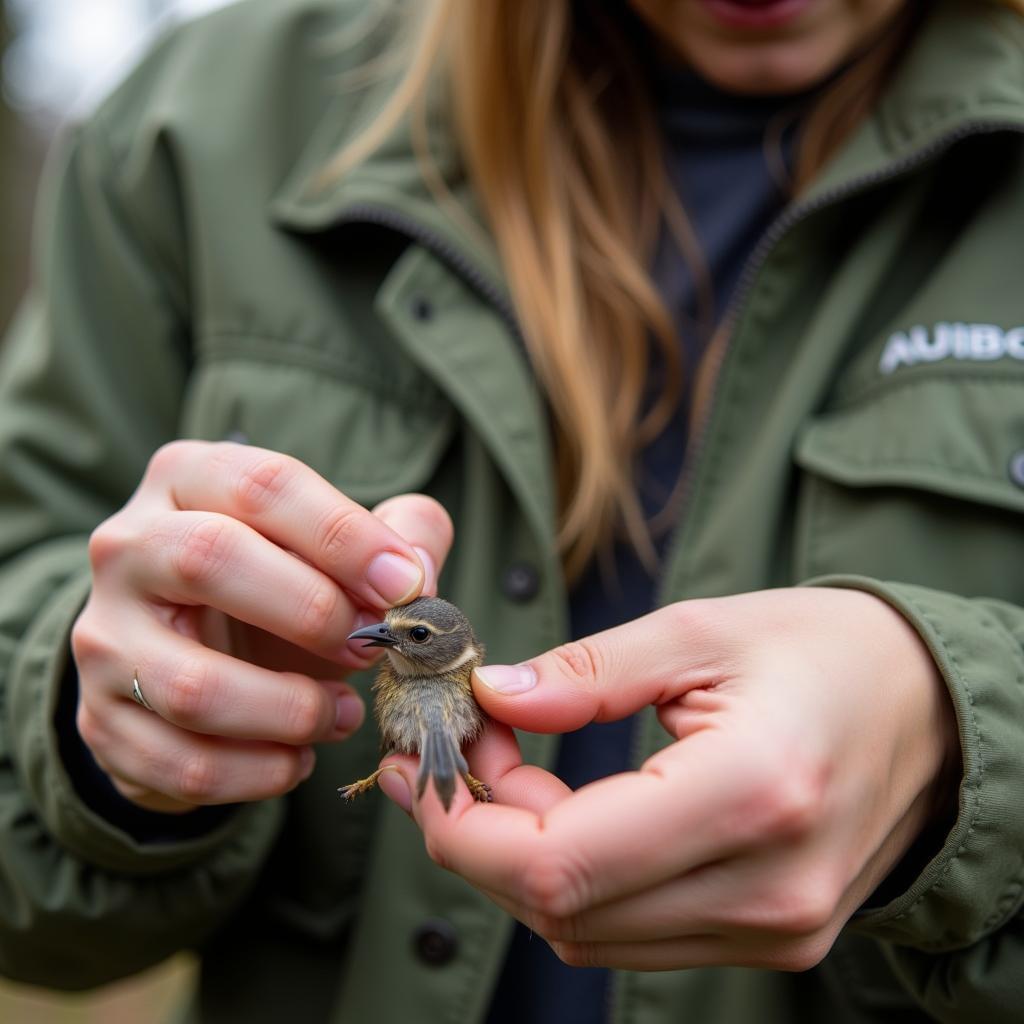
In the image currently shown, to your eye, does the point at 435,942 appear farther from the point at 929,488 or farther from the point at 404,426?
the point at 929,488

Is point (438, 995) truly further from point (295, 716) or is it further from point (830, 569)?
point (830, 569)

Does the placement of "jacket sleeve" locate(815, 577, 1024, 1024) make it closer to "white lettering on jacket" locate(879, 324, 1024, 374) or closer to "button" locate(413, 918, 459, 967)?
"white lettering on jacket" locate(879, 324, 1024, 374)

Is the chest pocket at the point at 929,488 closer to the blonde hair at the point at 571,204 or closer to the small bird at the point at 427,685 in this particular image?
the blonde hair at the point at 571,204

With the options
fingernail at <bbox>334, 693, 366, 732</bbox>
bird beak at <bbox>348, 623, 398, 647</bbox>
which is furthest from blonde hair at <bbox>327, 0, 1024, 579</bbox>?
fingernail at <bbox>334, 693, 366, 732</bbox>

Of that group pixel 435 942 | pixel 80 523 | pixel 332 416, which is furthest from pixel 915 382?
pixel 80 523

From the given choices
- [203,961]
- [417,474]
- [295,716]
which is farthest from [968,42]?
[203,961]

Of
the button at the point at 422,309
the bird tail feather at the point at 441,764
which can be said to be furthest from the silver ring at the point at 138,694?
the button at the point at 422,309
